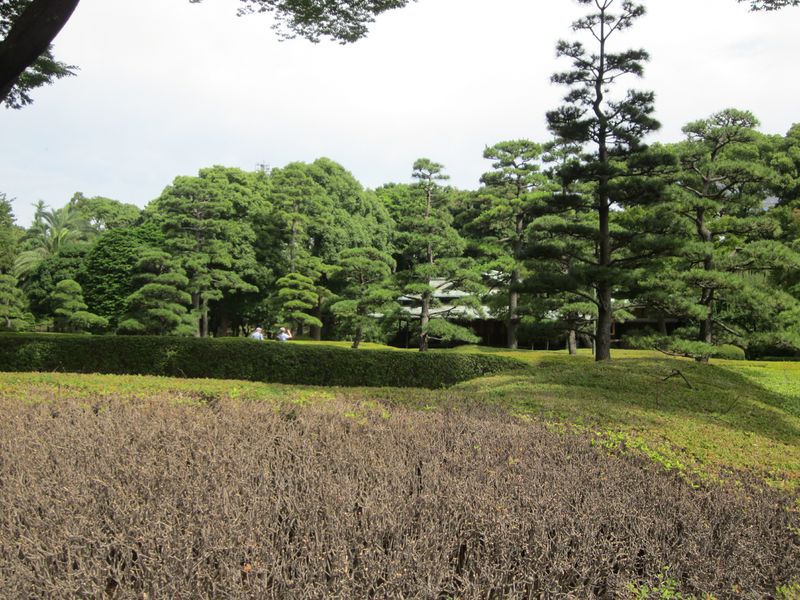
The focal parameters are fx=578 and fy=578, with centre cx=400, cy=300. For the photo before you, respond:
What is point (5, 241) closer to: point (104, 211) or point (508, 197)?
point (508, 197)

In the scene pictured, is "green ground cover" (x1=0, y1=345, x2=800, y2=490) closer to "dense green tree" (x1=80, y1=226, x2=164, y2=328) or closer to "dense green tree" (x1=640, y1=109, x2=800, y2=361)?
"dense green tree" (x1=640, y1=109, x2=800, y2=361)

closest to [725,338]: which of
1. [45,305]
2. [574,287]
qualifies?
[574,287]

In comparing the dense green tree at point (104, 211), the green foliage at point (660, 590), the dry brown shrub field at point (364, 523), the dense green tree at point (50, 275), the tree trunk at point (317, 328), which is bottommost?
the green foliage at point (660, 590)

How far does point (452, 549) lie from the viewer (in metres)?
2.13

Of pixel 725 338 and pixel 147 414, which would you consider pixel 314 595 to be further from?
pixel 725 338

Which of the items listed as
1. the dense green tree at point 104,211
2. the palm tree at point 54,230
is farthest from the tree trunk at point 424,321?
the dense green tree at point 104,211

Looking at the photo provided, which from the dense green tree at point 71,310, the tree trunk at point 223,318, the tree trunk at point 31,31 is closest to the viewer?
the tree trunk at point 31,31

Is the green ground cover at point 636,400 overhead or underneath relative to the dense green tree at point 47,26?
underneath

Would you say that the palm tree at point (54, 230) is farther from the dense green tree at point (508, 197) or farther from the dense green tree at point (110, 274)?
the dense green tree at point (508, 197)

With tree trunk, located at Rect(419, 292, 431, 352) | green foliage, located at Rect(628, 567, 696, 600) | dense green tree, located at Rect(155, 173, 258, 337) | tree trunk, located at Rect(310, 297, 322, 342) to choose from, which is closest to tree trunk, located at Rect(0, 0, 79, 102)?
green foliage, located at Rect(628, 567, 696, 600)

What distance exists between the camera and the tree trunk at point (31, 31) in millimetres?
5367

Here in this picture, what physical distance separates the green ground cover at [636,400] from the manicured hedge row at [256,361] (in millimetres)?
2035

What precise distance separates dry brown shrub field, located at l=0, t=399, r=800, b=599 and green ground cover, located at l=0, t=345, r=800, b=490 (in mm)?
995

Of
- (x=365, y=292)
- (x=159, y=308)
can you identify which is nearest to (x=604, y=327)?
(x=365, y=292)
